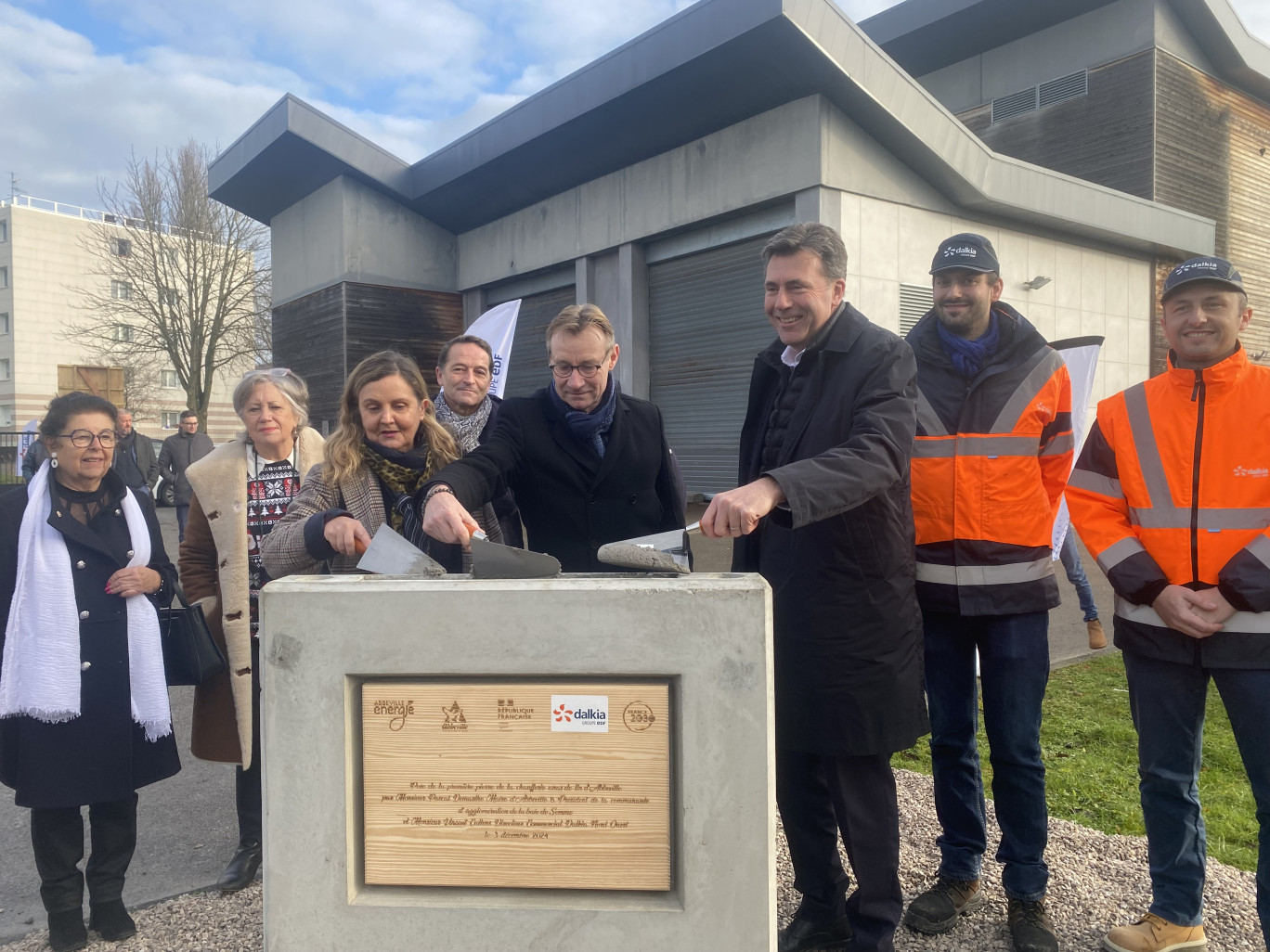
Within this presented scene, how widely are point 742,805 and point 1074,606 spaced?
7701 mm

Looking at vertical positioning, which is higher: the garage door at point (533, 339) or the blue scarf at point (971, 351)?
the garage door at point (533, 339)

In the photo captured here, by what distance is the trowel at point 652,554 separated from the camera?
1.84 metres

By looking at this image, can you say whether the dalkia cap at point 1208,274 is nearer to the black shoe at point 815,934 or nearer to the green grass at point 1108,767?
the black shoe at point 815,934

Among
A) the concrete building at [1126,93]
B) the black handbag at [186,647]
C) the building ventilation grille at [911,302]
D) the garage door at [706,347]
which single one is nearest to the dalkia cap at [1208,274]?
the black handbag at [186,647]

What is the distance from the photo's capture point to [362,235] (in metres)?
14.9

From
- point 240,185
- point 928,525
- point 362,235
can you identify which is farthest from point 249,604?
point 240,185

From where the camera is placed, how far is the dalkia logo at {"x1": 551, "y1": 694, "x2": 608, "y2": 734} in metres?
1.76

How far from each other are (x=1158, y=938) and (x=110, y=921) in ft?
11.3

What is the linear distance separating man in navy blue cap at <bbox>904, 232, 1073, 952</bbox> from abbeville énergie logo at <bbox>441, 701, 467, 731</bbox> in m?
1.81

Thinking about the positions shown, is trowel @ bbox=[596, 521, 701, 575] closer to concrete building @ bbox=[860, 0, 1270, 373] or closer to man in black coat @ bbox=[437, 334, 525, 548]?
man in black coat @ bbox=[437, 334, 525, 548]

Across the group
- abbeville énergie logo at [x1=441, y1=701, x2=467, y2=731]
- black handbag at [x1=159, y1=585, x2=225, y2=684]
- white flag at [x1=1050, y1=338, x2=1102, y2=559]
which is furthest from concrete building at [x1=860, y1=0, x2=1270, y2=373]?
abbeville énergie logo at [x1=441, y1=701, x2=467, y2=731]

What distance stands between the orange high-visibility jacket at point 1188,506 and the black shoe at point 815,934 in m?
1.26

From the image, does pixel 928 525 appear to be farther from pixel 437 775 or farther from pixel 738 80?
pixel 738 80

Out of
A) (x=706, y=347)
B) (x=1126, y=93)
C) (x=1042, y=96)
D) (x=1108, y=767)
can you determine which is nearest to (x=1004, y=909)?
(x=1108, y=767)
